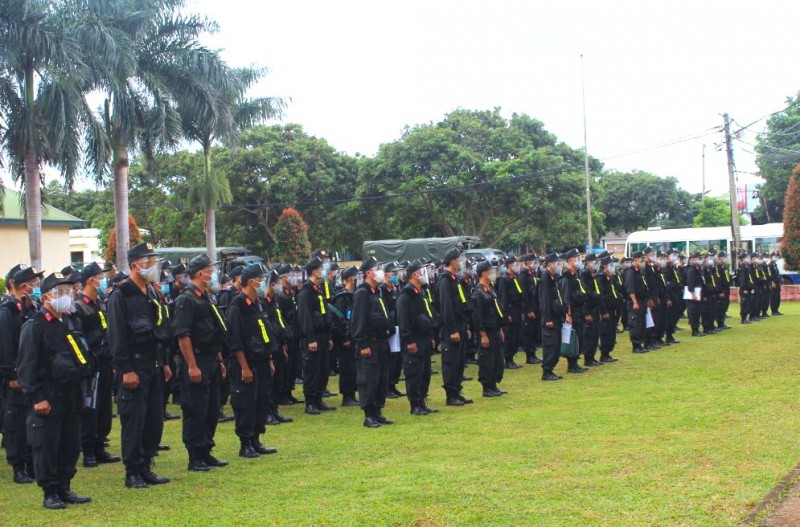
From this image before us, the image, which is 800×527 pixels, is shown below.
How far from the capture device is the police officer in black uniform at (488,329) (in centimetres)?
1150

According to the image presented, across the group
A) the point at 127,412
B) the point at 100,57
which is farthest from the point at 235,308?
the point at 100,57

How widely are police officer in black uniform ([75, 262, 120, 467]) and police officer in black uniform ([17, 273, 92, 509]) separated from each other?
4.40ft

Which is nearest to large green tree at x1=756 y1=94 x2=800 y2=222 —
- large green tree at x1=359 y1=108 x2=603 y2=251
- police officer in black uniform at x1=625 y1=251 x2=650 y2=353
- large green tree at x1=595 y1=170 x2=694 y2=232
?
large green tree at x1=595 y1=170 x2=694 y2=232

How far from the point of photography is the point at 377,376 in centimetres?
1010

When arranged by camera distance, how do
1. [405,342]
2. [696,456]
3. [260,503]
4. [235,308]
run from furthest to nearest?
[405,342] < [235,308] < [696,456] < [260,503]

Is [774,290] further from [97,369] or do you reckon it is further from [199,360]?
[97,369]

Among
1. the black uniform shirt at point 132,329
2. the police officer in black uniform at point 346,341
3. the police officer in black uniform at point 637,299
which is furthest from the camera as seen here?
the police officer in black uniform at point 637,299

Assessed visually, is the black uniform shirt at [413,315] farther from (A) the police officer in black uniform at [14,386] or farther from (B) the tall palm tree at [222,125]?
(B) the tall palm tree at [222,125]

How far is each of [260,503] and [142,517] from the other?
2.95 ft

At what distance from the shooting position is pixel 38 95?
20656mm

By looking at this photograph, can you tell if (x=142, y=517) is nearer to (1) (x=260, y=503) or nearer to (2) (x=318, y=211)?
(1) (x=260, y=503)

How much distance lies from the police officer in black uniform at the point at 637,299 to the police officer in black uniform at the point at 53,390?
11.3m

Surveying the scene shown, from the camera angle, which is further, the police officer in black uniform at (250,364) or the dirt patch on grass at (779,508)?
the police officer in black uniform at (250,364)

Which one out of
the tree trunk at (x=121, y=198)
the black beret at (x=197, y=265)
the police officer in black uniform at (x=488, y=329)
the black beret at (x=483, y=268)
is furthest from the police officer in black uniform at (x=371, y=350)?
the tree trunk at (x=121, y=198)
